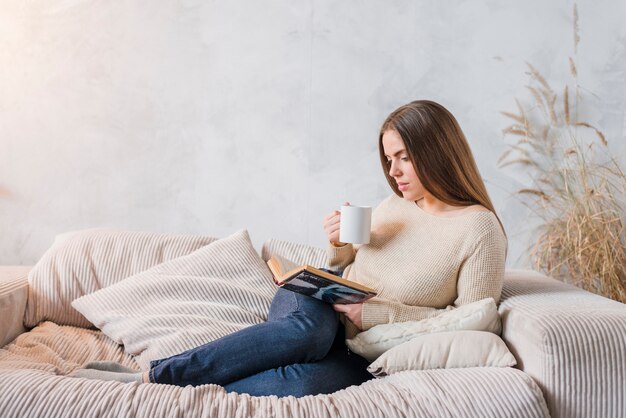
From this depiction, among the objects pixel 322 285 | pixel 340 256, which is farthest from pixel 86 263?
pixel 322 285

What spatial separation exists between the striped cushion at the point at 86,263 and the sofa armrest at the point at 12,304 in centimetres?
4

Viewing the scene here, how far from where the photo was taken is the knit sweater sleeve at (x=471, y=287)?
171 cm

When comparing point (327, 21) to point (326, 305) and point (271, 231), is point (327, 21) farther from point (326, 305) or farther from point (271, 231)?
point (326, 305)

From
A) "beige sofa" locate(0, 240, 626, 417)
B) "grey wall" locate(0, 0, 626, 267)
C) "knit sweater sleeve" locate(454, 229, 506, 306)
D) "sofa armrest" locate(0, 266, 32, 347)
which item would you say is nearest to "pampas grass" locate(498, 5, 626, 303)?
"grey wall" locate(0, 0, 626, 267)

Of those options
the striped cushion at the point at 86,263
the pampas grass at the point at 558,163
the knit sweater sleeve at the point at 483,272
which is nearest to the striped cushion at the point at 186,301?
the striped cushion at the point at 86,263

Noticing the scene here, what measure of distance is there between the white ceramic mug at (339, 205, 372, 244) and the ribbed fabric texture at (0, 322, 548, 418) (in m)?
0.45

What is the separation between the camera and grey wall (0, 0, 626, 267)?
291cm

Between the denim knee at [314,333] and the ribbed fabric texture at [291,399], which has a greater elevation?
the denim knee at [314,333]

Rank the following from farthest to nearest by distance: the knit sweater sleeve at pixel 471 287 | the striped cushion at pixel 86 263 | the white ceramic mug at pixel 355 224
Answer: the striped cushion at pixel 86 263, the white ceramic mug at pixel 355 224, the knit sweater sleeve at pixel 471 287

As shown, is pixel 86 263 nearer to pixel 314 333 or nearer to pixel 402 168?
pixel 314 333

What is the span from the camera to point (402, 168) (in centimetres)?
189

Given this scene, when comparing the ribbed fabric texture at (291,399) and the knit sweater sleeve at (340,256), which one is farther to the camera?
the knit sweater sleeve at (340,256)

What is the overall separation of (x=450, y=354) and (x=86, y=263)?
1.25 metres

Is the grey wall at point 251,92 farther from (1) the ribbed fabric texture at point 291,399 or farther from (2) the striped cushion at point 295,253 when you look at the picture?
(1) the ribbed fabric texture at point 291,399
